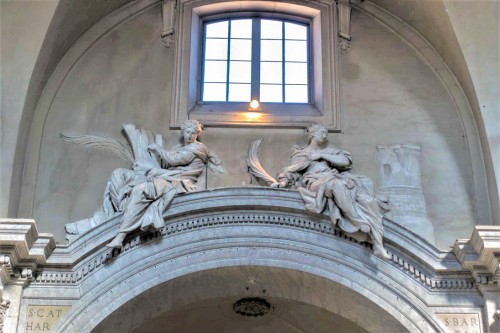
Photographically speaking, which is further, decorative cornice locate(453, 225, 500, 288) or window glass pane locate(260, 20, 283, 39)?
window glass pane locate(260, 20, 283, 39)

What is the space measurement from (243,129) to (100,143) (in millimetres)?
1984

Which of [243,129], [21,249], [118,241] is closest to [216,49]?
[243,129]

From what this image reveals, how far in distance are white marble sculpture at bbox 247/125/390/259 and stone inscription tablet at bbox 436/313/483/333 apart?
1061mm

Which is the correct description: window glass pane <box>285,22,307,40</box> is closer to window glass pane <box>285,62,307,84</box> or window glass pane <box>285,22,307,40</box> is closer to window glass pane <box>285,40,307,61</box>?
window glass pane <box>285,40,307,61</box>

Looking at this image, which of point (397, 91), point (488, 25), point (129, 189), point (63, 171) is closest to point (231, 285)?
point (129, 189)

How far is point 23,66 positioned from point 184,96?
7.44ft

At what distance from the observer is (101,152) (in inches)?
580

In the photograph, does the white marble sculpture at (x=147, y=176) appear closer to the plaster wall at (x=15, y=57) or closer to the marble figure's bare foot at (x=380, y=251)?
the plaster wall at (x=15, y=57)

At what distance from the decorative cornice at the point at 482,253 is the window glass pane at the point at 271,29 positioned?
4.59m

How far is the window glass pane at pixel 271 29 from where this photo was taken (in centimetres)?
1608

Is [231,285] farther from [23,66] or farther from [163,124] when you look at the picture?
[23,66]

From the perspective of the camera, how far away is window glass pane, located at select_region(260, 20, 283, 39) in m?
16.1

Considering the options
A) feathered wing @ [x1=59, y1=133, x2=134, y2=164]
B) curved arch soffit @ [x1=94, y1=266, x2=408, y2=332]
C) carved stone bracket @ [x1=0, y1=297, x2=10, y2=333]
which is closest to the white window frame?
feathered wing @ [x1=59, y1=133, x2=134, y2=164]

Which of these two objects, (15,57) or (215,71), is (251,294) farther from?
(15,57)
